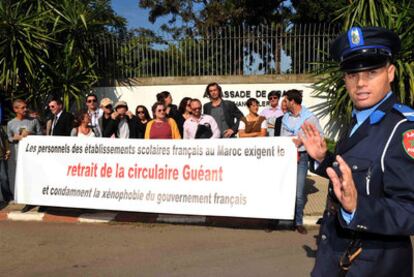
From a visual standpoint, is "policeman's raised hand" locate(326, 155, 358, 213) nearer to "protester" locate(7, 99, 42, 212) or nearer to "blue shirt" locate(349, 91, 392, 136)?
"blue shirt" locate(349, 91, 392, 136)

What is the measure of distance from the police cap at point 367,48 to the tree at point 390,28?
321 inches

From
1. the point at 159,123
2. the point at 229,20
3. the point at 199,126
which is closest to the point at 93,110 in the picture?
the point at 159,123

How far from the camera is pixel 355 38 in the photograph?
177cm

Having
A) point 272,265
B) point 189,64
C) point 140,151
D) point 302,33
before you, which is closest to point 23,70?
point 189,64

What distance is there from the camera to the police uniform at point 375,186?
153 cm

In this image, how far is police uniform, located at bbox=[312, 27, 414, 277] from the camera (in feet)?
5.02

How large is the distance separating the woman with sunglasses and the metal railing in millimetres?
5176

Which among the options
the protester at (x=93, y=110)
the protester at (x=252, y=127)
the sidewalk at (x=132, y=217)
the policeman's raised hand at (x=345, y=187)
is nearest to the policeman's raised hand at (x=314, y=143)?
the policeman's raised hand at (x=345, y=187)

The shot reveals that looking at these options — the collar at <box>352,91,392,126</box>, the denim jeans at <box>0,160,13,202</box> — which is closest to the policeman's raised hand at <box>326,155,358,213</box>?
the collar at <box>352,91,392,126</box>

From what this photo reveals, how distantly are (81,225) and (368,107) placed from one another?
5.67 meters

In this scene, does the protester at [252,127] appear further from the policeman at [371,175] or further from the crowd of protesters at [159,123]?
the policeman at [371,175]

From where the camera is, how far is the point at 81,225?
21.9ft

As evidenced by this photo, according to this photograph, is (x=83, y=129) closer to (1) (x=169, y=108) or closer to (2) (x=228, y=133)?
(1) (x=169, y=108)

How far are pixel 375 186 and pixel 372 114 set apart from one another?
11.1 inches
